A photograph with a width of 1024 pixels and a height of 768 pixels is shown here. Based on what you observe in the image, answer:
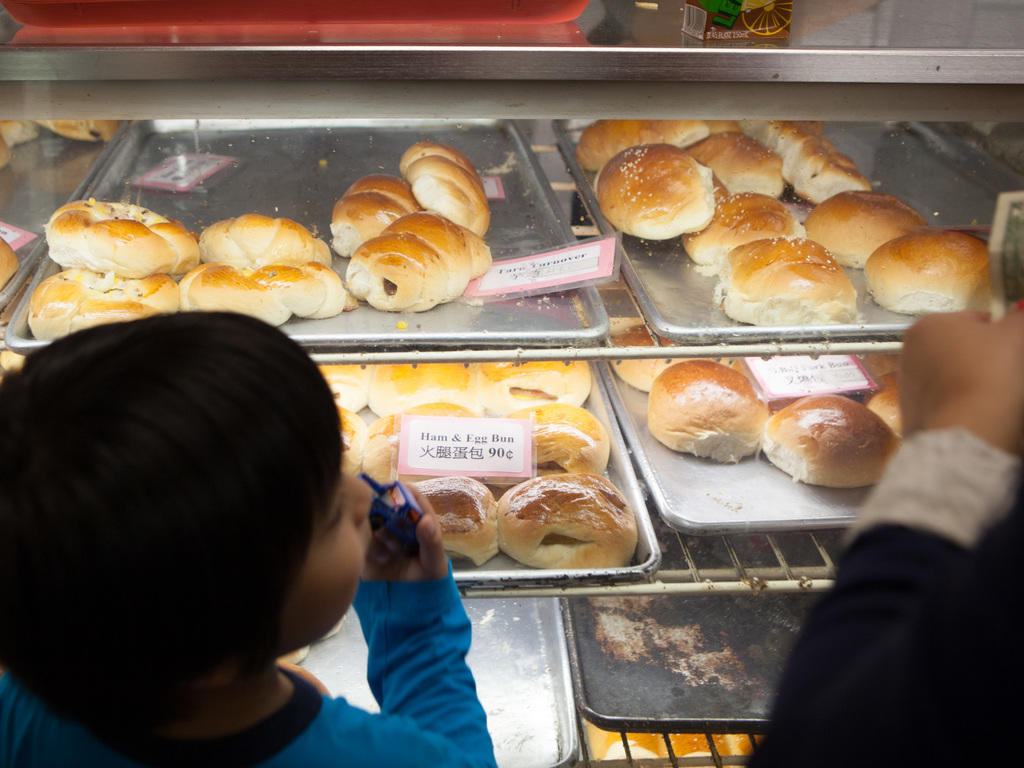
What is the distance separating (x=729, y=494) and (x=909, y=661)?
1.35 metres

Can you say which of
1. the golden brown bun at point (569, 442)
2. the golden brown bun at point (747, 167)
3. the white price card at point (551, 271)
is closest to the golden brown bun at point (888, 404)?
the golden brown bun at point (747, 167)

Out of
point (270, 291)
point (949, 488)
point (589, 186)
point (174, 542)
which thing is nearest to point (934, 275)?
point (589, 186)

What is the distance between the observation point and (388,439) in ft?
6.37

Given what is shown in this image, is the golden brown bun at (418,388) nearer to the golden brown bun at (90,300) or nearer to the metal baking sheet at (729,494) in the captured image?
the metal baking sheet at (729,494)

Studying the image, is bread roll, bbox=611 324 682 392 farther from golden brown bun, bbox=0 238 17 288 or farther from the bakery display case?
golden brown bun, bbox=0 238 17 288

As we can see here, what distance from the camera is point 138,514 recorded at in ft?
2.45

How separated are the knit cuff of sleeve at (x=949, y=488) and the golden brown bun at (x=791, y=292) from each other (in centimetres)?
113

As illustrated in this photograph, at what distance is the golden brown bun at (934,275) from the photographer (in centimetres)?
177

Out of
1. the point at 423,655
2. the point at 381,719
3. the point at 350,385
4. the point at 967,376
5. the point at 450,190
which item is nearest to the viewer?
the point at 967,376

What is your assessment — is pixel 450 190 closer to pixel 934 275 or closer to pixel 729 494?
pixel 729 494

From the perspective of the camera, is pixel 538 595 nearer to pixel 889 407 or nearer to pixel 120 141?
pixel 889 407

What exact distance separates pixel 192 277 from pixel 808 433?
1415 millimetres

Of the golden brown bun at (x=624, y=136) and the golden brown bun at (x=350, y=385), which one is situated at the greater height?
the golden brown bun at (x=624, y=136)

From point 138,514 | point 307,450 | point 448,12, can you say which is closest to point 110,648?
point 138,514
